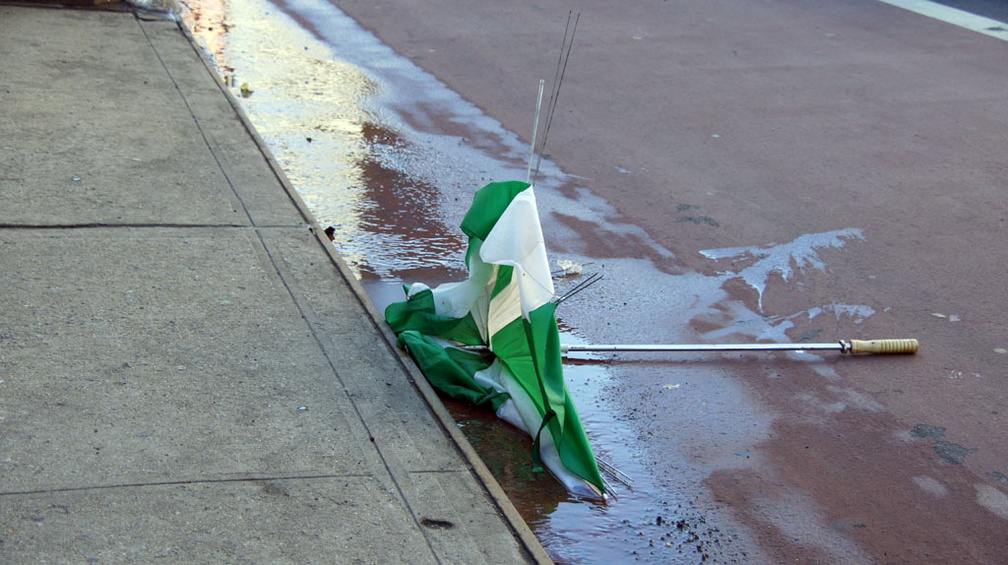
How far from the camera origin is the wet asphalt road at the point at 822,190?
Answer: 3959 mm

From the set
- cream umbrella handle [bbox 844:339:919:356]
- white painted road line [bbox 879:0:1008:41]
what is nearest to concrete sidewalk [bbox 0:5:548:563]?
cream umbrella handle [bbox 844:339:919:356]

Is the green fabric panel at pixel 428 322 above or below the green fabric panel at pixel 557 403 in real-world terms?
below

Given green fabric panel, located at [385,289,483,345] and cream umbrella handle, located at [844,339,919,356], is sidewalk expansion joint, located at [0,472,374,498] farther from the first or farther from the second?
cream umbrella handle, located at [844,339,919,356]

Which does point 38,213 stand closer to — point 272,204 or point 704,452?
point 272,204

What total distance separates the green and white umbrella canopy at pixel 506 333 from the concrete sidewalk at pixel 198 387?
21 cm

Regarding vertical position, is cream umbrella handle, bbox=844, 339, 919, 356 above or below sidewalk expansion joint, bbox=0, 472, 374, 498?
above

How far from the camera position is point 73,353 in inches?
159

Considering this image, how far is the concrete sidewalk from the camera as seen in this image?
319 centimetres

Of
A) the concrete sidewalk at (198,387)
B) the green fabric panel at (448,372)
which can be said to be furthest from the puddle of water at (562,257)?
the concrete sidewalk at (198,387)

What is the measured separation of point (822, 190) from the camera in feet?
23.4

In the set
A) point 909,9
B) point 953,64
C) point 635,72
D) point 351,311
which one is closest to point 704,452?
point 351,311

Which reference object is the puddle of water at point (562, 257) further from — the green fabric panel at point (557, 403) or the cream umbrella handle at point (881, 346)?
the cream umbrella handle at point (881, 346)

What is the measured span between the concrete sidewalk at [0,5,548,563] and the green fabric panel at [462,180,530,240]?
2.08ft

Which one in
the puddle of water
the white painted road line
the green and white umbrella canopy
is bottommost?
the puddle of water
